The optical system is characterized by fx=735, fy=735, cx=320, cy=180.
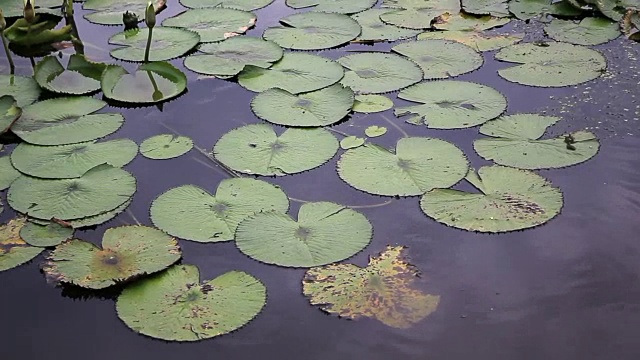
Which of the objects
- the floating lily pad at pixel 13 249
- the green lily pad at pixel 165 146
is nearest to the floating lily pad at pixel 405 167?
the green lily pad at pixel 165 146

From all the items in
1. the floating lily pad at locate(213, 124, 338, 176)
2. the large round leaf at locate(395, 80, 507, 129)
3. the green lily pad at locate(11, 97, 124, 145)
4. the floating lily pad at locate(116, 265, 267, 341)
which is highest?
the large round leaf at locate(395, 80, 507, 129)

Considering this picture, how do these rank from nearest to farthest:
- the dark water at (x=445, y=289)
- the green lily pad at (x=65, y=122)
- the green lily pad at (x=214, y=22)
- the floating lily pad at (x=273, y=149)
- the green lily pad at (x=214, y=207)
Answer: the dark water at (x=445, y=289)
the green lily pad at (x=214, y=207)
the floating lily pad at (x=273, y=149)
the green lily pad at (x=65, y=122)
the green lily pad at (x=214, y=22)

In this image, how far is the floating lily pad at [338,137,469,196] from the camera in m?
2.46

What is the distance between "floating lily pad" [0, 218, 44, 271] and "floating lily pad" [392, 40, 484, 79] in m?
1.72

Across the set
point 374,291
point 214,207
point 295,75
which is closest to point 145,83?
point 295,75

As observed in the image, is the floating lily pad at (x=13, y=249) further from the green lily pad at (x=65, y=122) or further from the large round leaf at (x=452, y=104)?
the large round leaf at (x=452, y=104)

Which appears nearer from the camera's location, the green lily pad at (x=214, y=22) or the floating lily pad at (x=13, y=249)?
the floating lily pad at (x=13, y=249)

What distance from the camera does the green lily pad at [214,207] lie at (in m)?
2.28

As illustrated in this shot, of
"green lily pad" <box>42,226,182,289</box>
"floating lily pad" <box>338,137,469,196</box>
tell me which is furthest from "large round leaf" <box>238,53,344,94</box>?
"green lily pad" <box>42,226,182,289</box>

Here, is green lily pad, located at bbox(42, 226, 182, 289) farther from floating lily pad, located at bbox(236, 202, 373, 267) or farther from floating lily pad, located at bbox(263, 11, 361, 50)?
floating lily pad, located at bbox(263, 11, 361, 50)

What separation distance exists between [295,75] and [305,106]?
0.92ft

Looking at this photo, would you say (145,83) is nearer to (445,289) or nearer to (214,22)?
(214,22)

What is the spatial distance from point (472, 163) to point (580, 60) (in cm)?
99

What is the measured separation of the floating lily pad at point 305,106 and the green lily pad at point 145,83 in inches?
15.1
